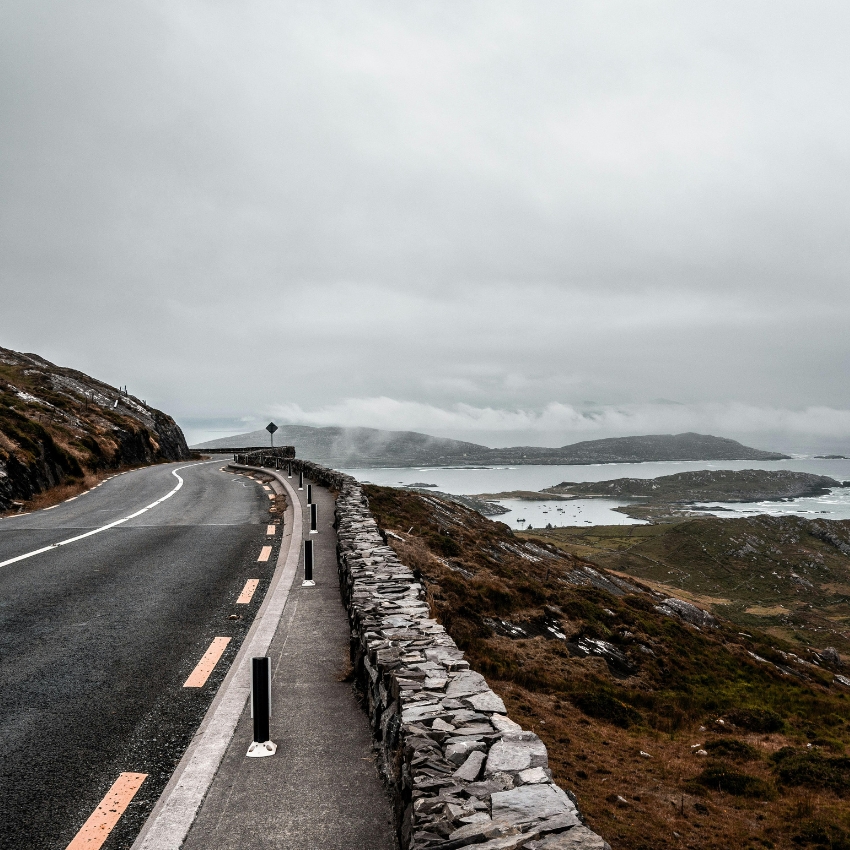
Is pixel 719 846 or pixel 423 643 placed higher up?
pixel 423 643

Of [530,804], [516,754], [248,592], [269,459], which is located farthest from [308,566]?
[269,459]

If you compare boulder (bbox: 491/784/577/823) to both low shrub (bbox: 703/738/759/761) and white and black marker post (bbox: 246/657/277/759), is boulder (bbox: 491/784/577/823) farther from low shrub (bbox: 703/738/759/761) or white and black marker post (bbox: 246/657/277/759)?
low shrub (bbox: 703/738/759/761)

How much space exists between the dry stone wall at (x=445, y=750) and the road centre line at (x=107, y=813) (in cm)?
207

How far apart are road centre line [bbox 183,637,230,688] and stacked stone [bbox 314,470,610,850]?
1.76 metres

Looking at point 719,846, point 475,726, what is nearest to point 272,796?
point 475,726

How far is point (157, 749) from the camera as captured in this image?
18.4 feet

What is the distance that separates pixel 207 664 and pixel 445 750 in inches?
167

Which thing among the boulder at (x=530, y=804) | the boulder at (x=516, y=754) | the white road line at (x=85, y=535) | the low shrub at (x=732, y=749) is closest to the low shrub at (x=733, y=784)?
the low shrub at (x=732, y=749)

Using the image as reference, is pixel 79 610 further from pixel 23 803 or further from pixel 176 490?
pixel 176 490

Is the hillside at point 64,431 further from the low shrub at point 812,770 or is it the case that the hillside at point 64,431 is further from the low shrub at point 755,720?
the low shrub at point 812,770

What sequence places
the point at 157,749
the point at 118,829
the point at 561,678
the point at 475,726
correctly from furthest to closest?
the point at 561,678, the point at 157,749, the point at 475,726, the point at 118,829

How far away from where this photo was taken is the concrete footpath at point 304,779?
446 centimetres

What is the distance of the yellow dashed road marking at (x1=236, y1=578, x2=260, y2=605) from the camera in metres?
10.6

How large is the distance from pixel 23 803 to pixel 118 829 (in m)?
0.91
